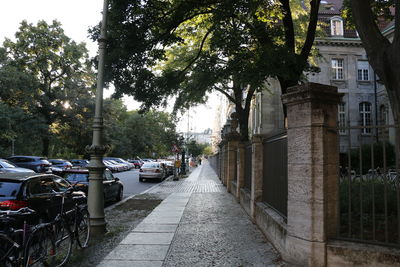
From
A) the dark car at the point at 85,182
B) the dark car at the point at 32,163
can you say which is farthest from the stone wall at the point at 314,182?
the dark car at the point at 32,163

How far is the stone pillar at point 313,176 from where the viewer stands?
186 inches

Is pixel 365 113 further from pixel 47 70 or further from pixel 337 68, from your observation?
pixel 47 70

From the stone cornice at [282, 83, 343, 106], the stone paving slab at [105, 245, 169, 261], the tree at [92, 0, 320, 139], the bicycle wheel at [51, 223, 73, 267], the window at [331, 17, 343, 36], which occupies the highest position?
the window at [331, 17, 343, 36]

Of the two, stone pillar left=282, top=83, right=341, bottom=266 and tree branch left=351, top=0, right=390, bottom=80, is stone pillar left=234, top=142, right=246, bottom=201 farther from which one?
stone pillar left=282, top=83, right=341, bottom=266

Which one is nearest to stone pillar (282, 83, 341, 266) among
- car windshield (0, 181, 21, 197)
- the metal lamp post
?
the metal lamp post

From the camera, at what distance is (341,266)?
446cm

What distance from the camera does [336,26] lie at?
119ft

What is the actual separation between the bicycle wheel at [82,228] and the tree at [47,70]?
109 feet

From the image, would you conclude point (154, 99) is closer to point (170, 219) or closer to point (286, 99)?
point (170, 219)

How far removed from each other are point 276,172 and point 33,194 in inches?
205

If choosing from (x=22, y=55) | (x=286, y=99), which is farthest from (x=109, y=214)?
(x=22, y=55)

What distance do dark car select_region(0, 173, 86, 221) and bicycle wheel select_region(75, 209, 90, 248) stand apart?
32.3 inches

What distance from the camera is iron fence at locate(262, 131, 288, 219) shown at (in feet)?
21.1

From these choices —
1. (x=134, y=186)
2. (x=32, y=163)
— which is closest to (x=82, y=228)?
(x=134, y=186)
